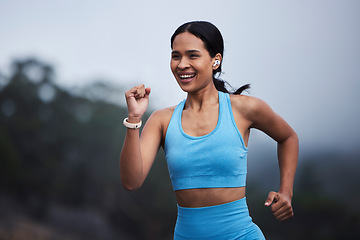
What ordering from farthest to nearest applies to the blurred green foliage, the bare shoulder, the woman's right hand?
the blurred green foliage < the bare shoulder < the woman's right hand

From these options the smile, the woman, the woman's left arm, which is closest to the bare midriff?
the woman

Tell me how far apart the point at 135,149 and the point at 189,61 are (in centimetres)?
39

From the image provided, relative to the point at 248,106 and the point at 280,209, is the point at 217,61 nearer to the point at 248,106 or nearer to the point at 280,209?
the point at 248,106

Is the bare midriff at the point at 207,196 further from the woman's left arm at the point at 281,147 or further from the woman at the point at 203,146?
the woman's left arm at the point at 281,147

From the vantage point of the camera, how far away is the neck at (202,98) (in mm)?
1692

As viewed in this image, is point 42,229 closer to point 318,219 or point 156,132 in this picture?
point 318,219

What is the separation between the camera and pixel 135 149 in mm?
1456

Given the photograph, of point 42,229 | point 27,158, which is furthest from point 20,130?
point 42,229

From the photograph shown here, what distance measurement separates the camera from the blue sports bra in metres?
1.57

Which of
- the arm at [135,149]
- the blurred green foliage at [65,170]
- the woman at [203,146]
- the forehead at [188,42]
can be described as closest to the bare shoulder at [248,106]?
the woman at [203,146]

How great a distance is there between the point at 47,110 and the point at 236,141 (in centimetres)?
480

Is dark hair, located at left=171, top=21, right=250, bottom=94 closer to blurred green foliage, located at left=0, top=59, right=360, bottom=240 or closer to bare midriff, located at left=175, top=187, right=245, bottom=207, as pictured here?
bare midriff, located at left=175, top=187, right=245, bottom=207

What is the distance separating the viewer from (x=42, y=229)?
585 cm

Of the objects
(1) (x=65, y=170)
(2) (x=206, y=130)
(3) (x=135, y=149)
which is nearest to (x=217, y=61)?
(2) (x=206, y=130)
